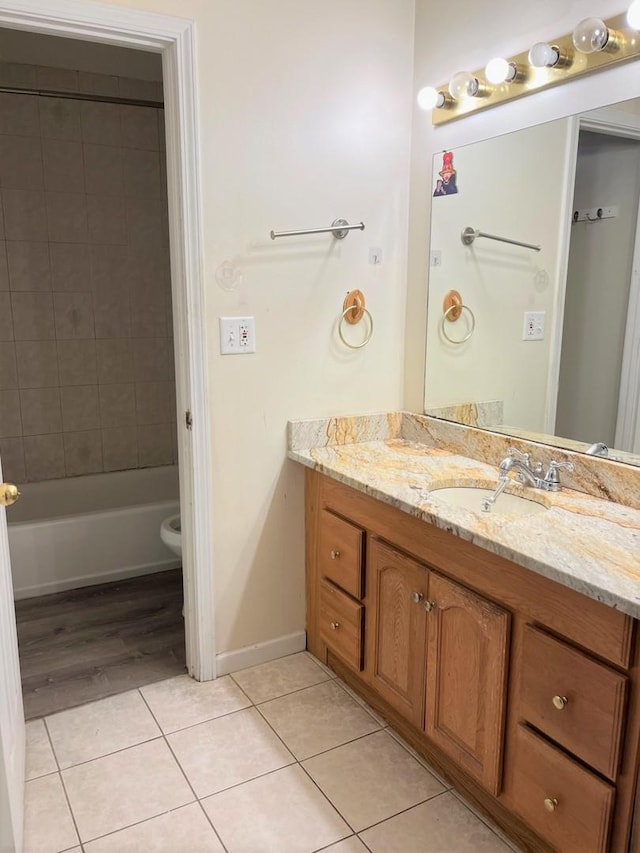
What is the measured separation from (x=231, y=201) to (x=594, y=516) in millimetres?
1432

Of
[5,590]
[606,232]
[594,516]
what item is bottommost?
[5,590]

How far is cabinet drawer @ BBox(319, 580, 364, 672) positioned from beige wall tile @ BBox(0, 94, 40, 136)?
2656 mm

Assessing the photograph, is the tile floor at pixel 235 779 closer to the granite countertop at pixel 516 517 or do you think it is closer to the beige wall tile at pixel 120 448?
the granite countertop at pixel 516 517

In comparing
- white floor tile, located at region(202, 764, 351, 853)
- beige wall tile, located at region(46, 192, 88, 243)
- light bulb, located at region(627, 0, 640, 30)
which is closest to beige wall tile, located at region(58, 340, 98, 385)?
beige wall tile, located at region(46, 192, 88, 243)

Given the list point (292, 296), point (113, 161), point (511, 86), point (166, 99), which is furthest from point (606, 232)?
point (113, 161)

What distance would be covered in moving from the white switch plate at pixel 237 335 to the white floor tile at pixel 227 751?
1.19 metres

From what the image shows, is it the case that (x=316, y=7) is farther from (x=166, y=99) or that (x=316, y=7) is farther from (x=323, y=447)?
(x=323, y=447)

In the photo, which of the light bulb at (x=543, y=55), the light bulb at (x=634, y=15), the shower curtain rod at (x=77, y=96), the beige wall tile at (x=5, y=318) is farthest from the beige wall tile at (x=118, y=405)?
the light bulb at (x=634, y=15)

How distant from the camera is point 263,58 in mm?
2074

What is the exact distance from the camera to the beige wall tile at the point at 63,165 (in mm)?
3309

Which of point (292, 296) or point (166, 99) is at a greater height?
point (166, 99)

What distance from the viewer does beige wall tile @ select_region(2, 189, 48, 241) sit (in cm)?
326

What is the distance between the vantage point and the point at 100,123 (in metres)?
3.38

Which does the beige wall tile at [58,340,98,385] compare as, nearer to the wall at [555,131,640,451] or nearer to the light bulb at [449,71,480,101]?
the light bulb at [449,71,480,101]
